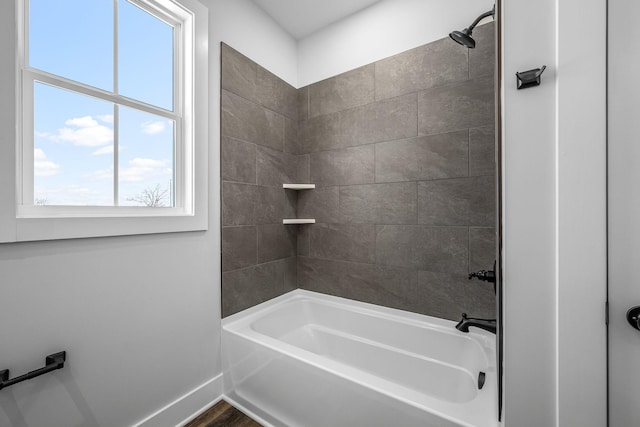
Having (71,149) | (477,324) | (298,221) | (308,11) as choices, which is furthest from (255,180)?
(477,324)

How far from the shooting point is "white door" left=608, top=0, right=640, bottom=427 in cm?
60

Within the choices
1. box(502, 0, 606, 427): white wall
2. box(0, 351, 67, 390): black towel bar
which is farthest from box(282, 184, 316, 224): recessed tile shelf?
box(502, 0, 606, 427): white wall

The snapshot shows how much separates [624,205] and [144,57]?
2.05 metres

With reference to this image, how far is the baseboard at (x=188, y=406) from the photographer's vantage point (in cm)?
136

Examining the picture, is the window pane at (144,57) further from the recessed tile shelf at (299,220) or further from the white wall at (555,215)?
the white wall at (555,215)

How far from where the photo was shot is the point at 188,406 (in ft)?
4.88

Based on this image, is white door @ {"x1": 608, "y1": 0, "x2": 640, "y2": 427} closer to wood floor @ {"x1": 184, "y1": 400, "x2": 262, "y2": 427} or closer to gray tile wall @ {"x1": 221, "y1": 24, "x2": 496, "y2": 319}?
gray tile wall @ {"x1": 221, "y1": 24, "x2": 496, "y2": 319}

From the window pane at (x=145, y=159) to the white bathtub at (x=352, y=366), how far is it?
0.92 m

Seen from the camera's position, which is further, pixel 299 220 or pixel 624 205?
pixel 299 220

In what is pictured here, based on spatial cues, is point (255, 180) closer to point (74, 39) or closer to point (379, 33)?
point (74, 39)

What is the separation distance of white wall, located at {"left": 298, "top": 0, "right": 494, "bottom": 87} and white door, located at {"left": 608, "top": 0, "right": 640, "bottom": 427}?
49.6 inches

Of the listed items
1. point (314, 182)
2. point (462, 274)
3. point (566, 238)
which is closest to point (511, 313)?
point (566, 238)

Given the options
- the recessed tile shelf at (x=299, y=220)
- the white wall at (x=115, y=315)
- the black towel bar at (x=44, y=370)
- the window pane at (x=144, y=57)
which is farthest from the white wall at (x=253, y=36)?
the black towel bar at (x=44, y=370)

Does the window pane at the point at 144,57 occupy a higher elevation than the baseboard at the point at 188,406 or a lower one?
higher
